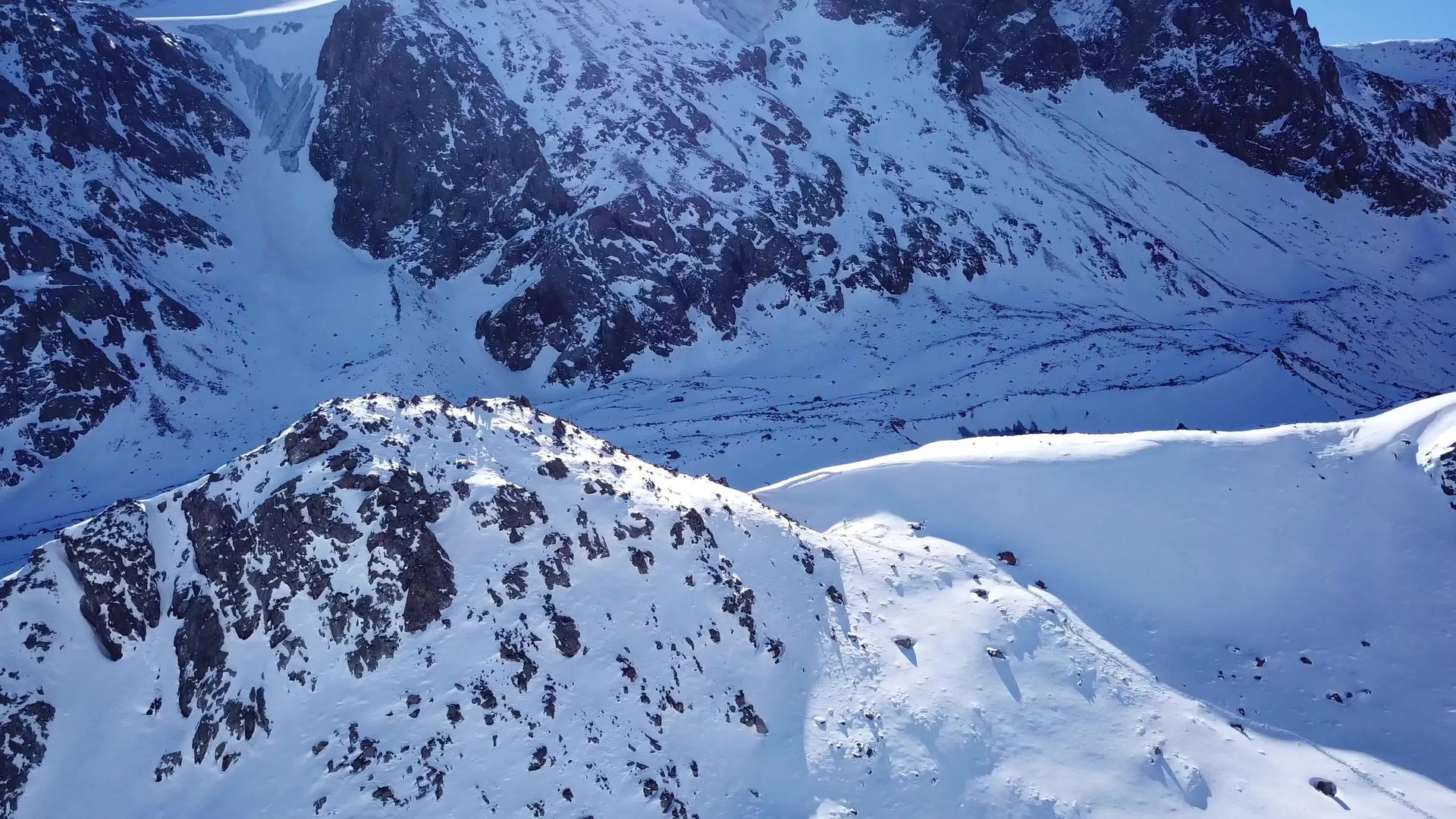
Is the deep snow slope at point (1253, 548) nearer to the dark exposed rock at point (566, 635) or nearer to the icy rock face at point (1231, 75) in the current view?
the dark exposed rock at point (566, 635)

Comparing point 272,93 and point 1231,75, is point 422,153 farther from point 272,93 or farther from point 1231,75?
point 1231,75

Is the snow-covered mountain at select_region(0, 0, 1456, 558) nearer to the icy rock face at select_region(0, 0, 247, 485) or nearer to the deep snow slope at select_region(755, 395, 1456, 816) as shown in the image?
the icy rock face at select_region(0, 0, 247, 485)

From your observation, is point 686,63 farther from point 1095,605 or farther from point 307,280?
point 1095,605

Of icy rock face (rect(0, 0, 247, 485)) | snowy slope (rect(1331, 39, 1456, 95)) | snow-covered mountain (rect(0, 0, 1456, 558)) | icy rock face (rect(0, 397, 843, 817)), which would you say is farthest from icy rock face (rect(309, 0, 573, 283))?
snowy slope (rect(1331, 39, 1456, 95))

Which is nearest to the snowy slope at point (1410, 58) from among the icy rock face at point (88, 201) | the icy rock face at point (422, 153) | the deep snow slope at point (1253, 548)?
the deep snow slope at point (1253, 548)

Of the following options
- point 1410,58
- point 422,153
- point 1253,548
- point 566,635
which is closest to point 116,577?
point 566,635

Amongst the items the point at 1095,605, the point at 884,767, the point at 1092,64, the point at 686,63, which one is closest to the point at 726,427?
the point at 1095,605

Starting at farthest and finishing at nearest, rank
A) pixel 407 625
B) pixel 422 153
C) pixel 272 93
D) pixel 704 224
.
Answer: pixel 272 93 < pixel 422 153 < pixel 704 224 < pixel 407 625
